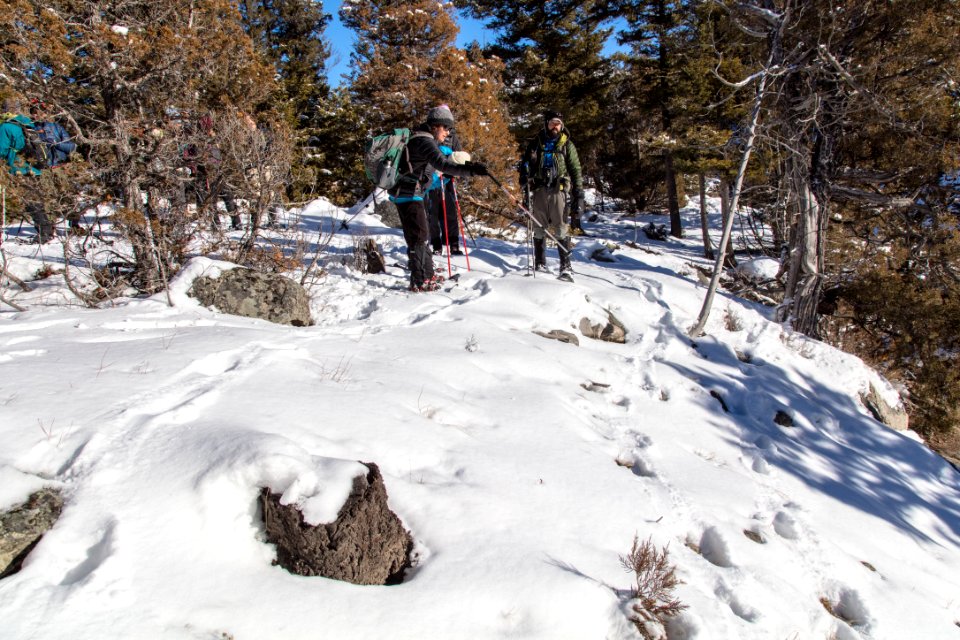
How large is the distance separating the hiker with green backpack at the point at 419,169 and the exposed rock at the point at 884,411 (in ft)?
19.2

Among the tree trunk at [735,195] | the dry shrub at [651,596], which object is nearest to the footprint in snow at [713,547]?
the dry shrub at [651,596]

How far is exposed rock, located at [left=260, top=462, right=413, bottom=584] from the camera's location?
2.20m

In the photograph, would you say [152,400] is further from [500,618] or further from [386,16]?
[386,16]

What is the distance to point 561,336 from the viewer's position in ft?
20.7

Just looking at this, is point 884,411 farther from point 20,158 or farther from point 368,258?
point 20,158

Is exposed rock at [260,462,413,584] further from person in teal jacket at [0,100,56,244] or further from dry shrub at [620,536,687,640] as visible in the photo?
person in teal jacket at [0,100,56,244]

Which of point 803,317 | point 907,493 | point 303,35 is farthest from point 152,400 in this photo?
point 303,35

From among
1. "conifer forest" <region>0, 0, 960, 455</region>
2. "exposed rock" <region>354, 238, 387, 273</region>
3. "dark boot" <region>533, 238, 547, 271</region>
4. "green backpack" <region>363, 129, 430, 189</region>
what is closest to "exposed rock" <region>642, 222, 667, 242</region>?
"conifer forest" <region>0, 0, 960, 455</region>

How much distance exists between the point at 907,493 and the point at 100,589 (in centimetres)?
665

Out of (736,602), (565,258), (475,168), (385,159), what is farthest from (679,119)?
(736,602)

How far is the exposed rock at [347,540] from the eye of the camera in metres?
2.20

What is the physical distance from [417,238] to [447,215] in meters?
2.31

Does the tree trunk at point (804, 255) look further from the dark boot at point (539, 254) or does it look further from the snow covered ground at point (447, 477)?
the dark boot at point (539, 254)

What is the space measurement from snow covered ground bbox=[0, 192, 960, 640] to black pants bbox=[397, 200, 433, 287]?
49cm
